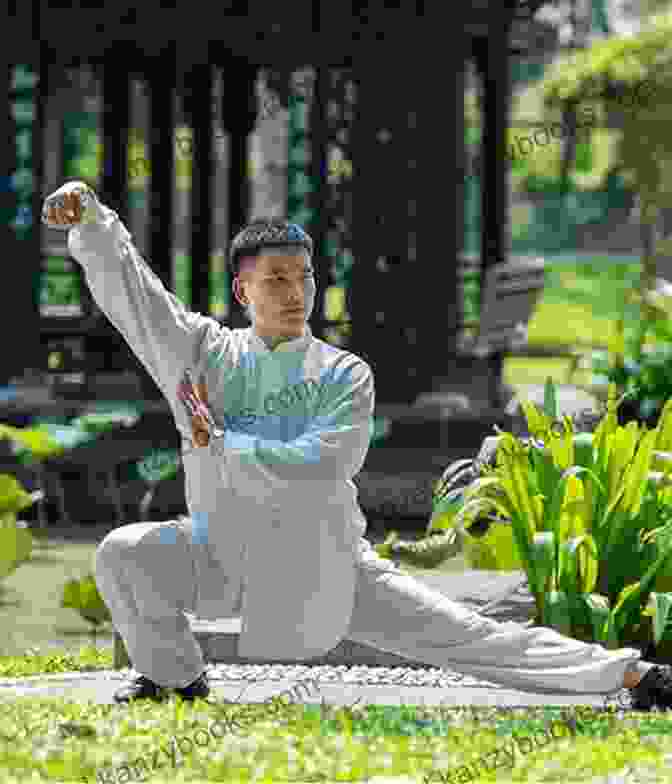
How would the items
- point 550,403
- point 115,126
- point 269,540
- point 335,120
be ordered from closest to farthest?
1. point 269,540
2. point 550,403
3. point 335,120
4. point 115,126

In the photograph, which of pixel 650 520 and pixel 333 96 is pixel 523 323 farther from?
pixel 650 520

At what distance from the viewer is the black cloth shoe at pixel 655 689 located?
717cm

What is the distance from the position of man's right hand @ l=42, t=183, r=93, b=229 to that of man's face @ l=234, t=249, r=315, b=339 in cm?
45

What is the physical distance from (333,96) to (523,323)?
2.72 metres

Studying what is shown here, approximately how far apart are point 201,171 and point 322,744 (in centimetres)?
1387

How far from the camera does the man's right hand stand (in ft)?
22.7

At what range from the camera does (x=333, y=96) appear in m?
15.7

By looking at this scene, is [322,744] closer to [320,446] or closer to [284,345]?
[320,446]

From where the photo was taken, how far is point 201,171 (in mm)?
20016

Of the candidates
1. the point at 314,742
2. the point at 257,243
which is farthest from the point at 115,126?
the point at 314,742

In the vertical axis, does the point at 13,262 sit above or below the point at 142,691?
above

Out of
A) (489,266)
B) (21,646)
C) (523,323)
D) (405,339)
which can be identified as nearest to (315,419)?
(21,646)

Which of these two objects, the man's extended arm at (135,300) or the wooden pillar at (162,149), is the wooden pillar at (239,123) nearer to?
the wooden pillar at (162,149)

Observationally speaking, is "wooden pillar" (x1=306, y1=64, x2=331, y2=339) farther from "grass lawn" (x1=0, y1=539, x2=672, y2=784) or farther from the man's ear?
"grass lawn" (x1=0, y1=539, x2=672, y2=784)
